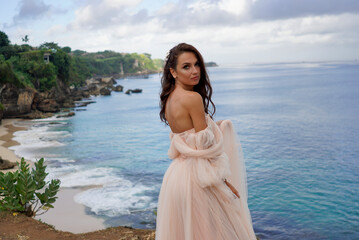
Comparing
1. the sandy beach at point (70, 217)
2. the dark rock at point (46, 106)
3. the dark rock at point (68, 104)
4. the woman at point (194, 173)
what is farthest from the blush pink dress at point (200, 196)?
the dark rock at point (68, 104)

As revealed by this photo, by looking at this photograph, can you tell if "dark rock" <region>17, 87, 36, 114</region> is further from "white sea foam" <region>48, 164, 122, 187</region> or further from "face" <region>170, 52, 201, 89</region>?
"face" <region>170, 52, 201, 89</region>

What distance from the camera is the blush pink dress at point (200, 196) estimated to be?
3.04m

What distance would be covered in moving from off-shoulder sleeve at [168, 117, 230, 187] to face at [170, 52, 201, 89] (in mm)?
374

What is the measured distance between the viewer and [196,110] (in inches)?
119

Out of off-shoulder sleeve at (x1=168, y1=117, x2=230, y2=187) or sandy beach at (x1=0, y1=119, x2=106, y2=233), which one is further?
sandy beach at (x1=0, y1=119, x2=106, y2=233)

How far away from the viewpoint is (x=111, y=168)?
67.2 feet

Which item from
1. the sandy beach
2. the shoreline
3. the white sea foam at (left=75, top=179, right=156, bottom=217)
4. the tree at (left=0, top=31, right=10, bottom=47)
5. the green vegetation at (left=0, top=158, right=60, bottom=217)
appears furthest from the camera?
the tree at (left=0, top=31, right=10, bottom=47)

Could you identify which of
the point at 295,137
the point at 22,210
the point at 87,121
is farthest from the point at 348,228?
the point at 87,121

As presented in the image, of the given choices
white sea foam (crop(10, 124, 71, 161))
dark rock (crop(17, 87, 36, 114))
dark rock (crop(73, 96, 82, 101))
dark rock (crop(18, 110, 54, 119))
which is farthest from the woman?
dark rock (crop(73, 96, 82, 101))

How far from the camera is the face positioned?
317 cm

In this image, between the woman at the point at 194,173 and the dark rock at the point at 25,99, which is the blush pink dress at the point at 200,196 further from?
the dark rock at the point at 25,99

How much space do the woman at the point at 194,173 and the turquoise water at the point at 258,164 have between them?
9255 mm

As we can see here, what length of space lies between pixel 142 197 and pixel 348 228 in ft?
25.2

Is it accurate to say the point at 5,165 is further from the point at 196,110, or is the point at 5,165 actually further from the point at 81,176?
the point at 196,110
